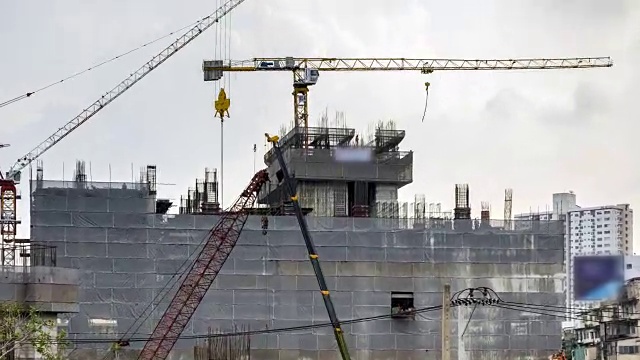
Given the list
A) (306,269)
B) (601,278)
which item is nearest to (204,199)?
(306,269)

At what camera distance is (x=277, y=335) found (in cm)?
10731

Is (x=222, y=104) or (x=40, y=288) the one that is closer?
(x=40, y=288)

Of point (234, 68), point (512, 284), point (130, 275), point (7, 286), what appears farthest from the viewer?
point (234, 68)

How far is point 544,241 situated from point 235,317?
27605 mm

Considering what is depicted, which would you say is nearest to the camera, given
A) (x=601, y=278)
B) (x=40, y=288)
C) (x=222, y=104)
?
(x=40, y=288)

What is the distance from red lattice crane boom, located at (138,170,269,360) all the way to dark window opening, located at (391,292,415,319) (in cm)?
1423

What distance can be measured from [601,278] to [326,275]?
186 feet

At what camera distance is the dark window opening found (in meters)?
110

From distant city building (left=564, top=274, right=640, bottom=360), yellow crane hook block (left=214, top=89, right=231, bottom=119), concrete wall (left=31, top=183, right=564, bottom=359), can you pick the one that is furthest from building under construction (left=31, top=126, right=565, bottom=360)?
distant city building (left=564, top=274, right=640, bottom=360)

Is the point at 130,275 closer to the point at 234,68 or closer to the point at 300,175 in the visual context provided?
the point at 300,175

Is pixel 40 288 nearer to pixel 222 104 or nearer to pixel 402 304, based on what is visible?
pixel 402 304

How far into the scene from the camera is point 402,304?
110688mm

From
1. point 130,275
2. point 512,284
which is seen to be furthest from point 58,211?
point 512,284

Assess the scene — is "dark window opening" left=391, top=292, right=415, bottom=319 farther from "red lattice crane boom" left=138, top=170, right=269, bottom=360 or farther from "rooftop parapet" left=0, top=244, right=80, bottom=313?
"rooftop parapet" left=0, top=244, right=80, bottom=313
